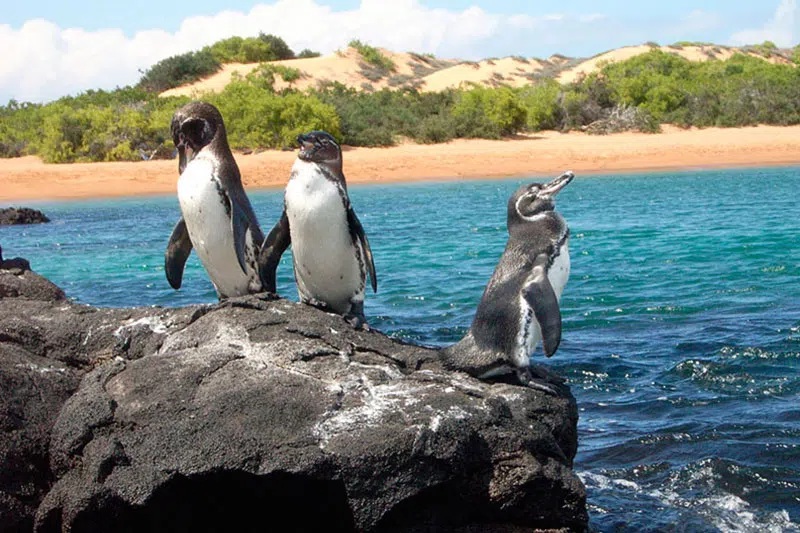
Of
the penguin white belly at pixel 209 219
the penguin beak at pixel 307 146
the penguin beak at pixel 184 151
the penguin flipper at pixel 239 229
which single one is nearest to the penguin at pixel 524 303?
the penguin beak at pixel 307 146

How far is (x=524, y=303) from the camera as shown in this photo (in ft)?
17.5

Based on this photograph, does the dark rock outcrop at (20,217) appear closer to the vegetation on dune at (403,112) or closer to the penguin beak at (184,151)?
the vegetation on dune at (403,112)

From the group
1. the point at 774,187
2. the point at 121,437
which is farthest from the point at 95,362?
the point at 774,187

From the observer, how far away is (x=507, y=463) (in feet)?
15.1

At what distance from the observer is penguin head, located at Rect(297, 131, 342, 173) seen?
6059 mm

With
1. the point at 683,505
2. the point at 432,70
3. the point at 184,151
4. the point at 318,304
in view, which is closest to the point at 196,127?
the point at 184,151

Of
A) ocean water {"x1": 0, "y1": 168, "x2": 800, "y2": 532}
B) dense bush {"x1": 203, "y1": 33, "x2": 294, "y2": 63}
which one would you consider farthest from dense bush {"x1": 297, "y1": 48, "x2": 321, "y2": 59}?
ocean water {"x1": 0, "y1": 168, "x2": 800, "y2": 532}

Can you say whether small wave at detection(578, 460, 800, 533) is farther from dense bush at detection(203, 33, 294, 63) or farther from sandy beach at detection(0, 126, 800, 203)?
dense bush at detection(203, 33, 294, 63)

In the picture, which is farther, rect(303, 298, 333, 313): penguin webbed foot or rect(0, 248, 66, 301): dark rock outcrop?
rect(0, 248, 66, 301): dark rock outcrop

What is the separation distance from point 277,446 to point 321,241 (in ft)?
6.83

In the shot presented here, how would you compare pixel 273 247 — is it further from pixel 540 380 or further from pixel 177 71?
pixel 177 71

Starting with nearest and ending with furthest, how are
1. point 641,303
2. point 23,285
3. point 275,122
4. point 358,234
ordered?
1. point 358,234
2. point 23,285
3. point 641,303
4. point 275,122

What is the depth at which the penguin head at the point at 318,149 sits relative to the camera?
19.9 feet

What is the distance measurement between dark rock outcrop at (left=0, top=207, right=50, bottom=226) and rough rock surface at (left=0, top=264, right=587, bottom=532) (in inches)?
674
